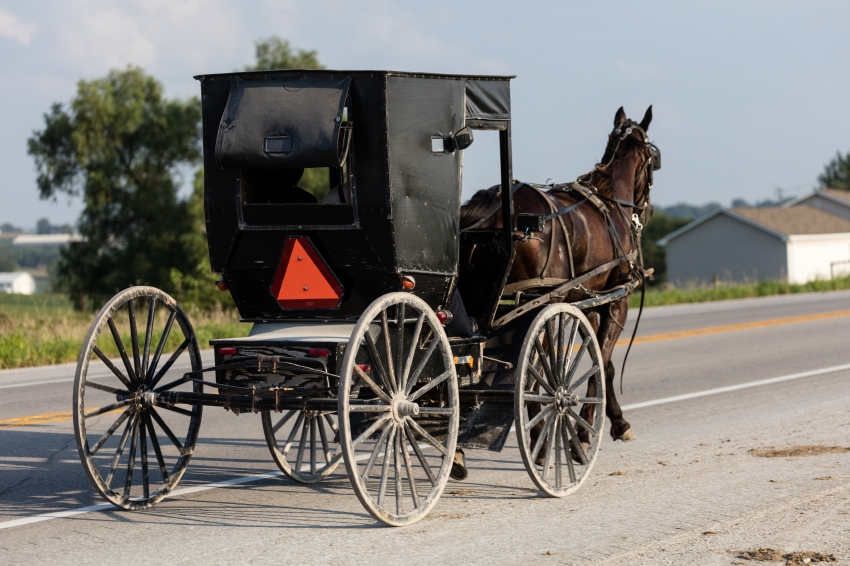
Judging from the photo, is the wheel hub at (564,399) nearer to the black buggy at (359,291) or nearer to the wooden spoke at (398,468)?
the black buggy at (359,291)

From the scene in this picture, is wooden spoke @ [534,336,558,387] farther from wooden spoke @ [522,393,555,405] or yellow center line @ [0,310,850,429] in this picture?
yellow center line @ [0,310,850,429]

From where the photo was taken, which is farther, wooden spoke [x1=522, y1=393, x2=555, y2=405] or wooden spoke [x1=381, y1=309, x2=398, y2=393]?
wooden spoke [x1=522, y1=393, x2=555, y2=405]

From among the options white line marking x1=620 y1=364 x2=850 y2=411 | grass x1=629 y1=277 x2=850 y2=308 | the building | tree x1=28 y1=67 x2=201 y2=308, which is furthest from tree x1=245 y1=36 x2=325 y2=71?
the building

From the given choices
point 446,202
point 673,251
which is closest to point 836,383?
point 446,202

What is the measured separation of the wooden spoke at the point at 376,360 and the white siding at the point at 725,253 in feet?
183

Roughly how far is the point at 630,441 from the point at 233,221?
3871 millimetres

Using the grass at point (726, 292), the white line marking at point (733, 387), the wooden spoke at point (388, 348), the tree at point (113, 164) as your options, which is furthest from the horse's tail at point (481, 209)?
the tree at point (113, 164)

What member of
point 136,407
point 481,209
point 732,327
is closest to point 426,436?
point 136,407

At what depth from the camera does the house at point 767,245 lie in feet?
198

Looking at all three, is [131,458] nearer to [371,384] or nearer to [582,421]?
[371,384]

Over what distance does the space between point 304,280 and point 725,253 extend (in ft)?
208

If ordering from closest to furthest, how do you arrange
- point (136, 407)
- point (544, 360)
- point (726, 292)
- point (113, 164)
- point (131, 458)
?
point (131, 458) < point (136, 407) < point (544, 360) < point (726, 292) < point (113, 164)

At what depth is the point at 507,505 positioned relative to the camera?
6383mm

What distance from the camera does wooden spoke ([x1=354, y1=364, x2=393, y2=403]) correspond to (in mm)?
5496
